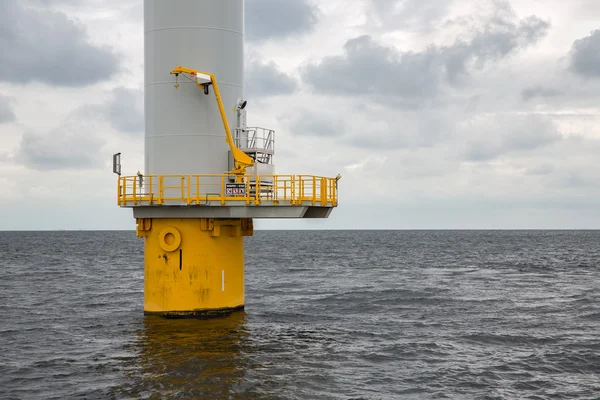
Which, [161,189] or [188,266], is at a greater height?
[161,189]

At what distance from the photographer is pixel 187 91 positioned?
23.6 metres

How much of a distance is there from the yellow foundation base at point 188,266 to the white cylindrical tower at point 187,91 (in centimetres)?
200

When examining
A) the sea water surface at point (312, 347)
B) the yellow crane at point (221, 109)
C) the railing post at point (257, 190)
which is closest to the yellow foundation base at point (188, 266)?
the sea water surface at point (312, 347)

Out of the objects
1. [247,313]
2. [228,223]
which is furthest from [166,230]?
[247,313]

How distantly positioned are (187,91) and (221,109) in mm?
1429

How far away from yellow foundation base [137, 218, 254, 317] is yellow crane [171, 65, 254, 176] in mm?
1984

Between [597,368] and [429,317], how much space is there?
29.3ft

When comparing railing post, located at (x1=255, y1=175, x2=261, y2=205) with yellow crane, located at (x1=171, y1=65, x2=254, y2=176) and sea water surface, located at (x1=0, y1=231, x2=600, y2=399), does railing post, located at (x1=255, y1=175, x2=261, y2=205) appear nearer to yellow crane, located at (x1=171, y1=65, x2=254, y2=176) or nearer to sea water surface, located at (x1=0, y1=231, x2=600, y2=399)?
yellow crane, located at (x1=171, y1=65, x2=254, y2=176)

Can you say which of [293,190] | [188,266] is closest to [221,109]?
[293,190]

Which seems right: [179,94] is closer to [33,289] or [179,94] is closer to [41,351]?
[41,351]

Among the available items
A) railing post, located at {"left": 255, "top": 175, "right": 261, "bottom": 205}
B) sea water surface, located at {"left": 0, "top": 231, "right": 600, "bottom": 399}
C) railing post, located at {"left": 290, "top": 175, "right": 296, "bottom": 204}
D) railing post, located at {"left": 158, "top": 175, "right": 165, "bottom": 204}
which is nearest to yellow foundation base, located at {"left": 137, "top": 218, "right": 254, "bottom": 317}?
sea water surface, located at {"left": 0, "top": 231, "right": 600, "bottom": 399}

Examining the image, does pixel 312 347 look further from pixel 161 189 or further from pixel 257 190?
pixel 161 189

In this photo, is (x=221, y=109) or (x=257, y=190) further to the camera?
(x=221, y=109)

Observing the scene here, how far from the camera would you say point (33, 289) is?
39.2m
